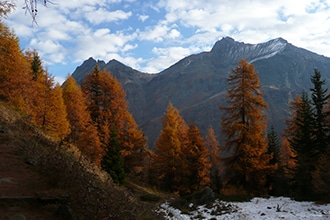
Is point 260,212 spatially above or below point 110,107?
below

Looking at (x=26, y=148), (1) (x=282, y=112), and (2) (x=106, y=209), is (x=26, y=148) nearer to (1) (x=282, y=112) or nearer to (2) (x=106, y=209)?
(2) (x=106, y=209)

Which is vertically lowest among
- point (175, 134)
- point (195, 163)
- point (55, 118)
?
point (195, 163)

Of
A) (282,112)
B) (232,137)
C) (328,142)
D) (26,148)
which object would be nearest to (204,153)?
(232,137)

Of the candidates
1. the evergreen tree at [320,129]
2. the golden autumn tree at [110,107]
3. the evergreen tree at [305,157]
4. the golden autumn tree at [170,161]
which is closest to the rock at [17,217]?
the evergreen tree at [305,157]

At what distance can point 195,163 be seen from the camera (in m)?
32.7

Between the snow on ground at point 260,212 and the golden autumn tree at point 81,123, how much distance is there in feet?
28.0

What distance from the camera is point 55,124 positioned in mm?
23516

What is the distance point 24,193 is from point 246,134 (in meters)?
20.7

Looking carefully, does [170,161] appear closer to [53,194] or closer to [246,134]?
[246,134]

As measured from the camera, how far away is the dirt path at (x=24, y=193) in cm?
640

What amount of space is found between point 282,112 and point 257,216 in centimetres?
17300

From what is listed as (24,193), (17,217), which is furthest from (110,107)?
(17,217)

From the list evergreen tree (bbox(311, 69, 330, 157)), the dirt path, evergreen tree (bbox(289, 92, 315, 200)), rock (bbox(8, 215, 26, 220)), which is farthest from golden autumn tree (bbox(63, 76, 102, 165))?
evergreen tree (bbox(311, 69, 330, 157))

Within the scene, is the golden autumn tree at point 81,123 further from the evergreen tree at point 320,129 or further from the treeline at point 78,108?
the evergreen tree at point 320,129
